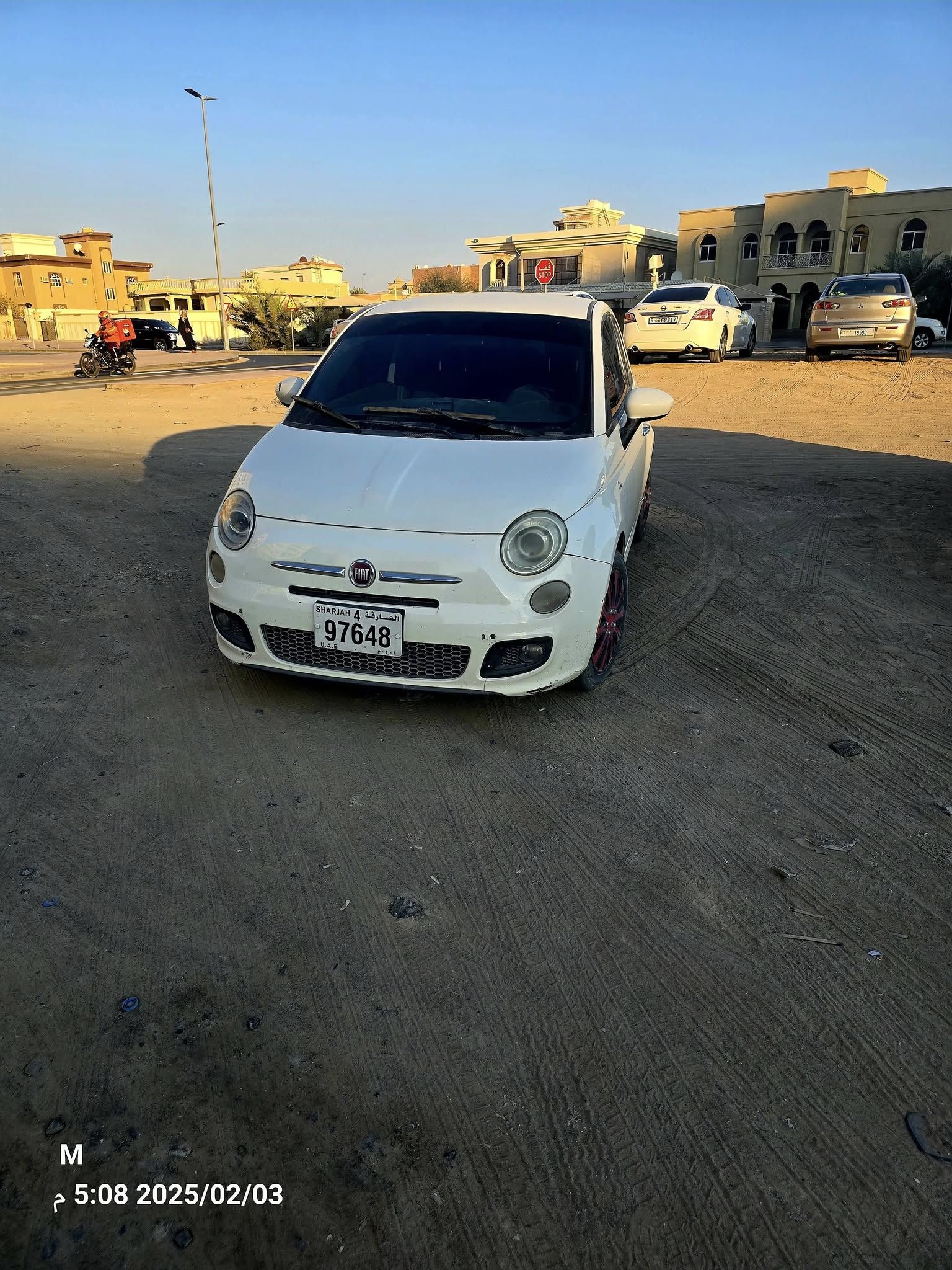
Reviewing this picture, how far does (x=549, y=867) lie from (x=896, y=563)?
4.07m

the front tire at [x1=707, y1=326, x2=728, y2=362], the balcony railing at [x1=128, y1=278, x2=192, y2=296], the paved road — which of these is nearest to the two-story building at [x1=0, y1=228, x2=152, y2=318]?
the balcony railing at [x1=128, y1=278, x2=192, y2=296]

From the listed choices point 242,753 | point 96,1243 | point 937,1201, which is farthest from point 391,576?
point 937,1201

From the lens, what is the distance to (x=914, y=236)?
42562 mm

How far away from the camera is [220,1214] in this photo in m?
1.74

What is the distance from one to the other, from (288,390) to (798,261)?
47.3 meters

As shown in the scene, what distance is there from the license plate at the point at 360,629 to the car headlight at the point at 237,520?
18.8 inches

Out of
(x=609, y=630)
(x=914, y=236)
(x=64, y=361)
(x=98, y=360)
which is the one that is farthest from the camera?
(x=914, y=236)

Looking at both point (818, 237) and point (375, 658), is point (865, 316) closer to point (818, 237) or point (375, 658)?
point (375, 658)

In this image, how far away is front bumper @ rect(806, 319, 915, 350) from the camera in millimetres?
15930

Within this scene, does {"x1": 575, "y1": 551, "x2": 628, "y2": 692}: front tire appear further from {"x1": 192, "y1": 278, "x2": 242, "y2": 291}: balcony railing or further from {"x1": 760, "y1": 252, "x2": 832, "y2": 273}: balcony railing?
{"x1": 192, "y1": 278, "x2": 242, "y2": 291}: balcony railing

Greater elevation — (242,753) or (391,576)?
(391,576)

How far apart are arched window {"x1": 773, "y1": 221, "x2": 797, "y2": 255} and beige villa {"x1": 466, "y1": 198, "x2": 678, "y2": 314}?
6.02 m

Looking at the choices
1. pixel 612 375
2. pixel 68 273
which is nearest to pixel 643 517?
pixel 612 375

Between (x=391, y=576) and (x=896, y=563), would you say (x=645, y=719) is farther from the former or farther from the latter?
(x=896, y=563)
